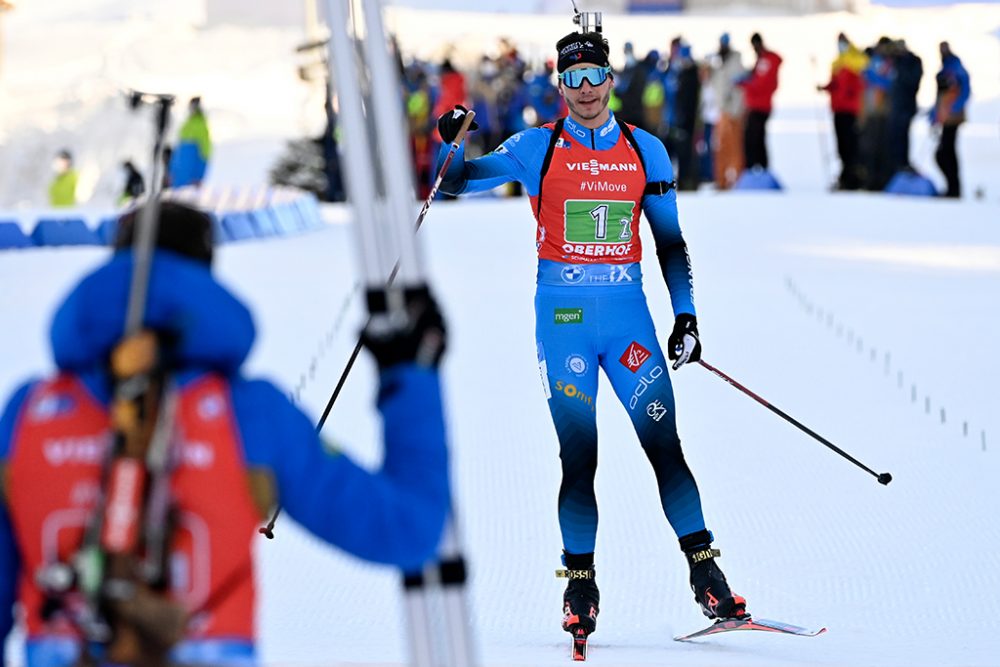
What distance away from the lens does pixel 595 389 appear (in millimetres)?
5074

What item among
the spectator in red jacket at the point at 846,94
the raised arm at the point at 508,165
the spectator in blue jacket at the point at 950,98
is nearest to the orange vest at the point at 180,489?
the raised arm at the point at 508,165

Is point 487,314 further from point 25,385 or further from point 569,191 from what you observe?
point 25,385

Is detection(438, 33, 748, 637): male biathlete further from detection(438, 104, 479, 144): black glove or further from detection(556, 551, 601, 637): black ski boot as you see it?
detection(438, 104, 479, 144): black glove

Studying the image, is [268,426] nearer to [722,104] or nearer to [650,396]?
[650,396]

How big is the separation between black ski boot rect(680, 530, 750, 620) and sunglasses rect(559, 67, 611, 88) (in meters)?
1.34

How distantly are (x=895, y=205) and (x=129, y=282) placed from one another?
16.1 metres

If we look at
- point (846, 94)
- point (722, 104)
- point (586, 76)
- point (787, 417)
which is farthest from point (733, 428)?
point (722, 104)

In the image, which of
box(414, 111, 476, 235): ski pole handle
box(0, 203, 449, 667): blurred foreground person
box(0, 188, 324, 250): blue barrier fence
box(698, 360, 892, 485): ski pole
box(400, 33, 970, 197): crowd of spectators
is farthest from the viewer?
box(400, 33, 970, 197): crowd of spectators

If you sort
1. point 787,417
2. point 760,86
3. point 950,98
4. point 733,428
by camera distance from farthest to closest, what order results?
point 760,86
point 950,98
point 733,428
point 787,417

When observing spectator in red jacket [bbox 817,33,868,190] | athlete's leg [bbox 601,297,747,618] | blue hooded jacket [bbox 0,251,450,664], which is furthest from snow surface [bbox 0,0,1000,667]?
blue hooded jacket [bbox 0,251,450,664]

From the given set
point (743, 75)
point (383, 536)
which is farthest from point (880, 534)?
point (743, 75)

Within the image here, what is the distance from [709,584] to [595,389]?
644 millimetres

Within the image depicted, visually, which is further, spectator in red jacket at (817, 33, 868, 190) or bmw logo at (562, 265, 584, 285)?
spectator in red jacket at (817, 33, 868, 190)

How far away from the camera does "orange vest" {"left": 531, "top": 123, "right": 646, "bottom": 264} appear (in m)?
5.09
